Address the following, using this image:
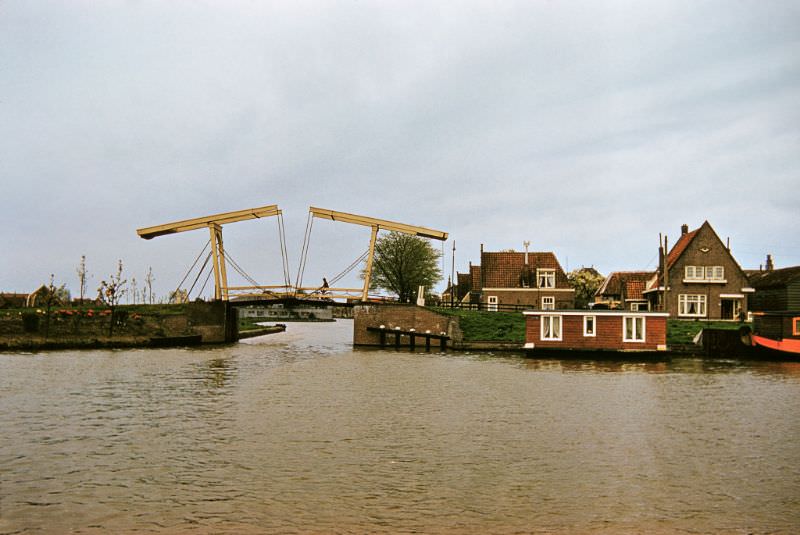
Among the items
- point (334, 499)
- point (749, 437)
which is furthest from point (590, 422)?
point (334, 499)

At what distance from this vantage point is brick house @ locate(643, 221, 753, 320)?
53.6 meters

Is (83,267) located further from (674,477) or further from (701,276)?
(674,477)

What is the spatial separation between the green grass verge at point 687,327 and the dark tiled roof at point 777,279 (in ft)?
15.5

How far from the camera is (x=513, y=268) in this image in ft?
205

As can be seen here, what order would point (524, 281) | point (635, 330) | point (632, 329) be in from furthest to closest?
point (524, 281), point (632, 329), point (635, 330)

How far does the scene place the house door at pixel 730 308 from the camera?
5394 cm

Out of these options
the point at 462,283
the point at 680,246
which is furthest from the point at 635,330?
the point at 462,283

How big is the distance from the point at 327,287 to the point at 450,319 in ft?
27.3

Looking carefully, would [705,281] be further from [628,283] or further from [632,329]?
[632,329]

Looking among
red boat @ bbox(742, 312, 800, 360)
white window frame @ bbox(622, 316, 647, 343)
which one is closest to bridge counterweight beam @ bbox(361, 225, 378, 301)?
white window frame @ bbox(622, 316, 647, 343)

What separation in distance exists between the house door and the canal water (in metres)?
31.3

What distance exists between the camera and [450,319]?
45625 mm

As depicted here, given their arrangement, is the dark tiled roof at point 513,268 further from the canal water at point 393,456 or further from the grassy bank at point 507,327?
the canal water at point 393,456

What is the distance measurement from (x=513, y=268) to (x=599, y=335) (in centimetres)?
2568
